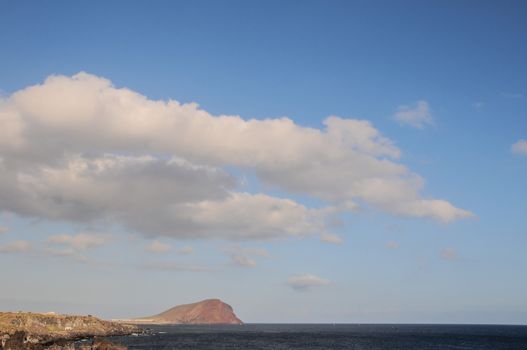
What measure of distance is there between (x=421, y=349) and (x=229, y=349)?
50.4 metres

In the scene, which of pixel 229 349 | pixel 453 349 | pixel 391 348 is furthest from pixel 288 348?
pixel 453 349

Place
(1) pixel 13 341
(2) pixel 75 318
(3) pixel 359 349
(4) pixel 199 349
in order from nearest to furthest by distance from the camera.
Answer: (1) pixel 13 341
(4) pixel 199 349
(3) pixel 359 349
(2) pixel 75 318

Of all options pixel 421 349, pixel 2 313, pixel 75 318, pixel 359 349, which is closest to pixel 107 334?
pixel 75 318

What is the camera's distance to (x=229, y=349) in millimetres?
118188

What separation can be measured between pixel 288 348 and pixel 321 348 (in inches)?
332

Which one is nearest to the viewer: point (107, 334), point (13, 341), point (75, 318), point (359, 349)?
point (13, 341)

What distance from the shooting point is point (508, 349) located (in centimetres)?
13175

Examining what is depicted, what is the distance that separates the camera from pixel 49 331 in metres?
128

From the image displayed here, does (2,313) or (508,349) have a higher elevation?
(2,313)

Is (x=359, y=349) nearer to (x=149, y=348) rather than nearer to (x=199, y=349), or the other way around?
(x=199, y=349)

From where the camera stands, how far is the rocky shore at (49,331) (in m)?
79.8

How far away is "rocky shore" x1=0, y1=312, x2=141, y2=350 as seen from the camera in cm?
7975

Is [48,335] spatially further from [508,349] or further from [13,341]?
[508,349]

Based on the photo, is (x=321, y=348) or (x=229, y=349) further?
(x=321, y=348)
